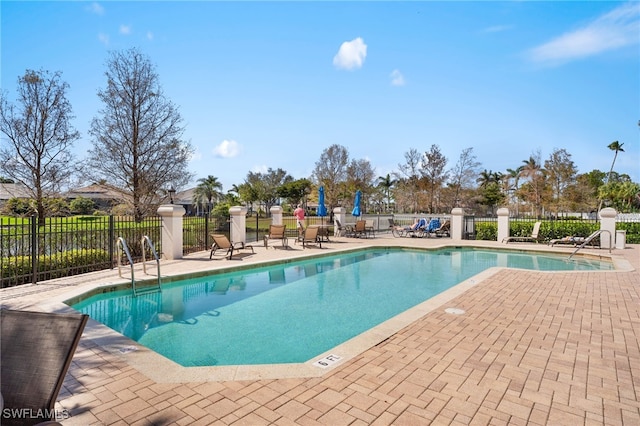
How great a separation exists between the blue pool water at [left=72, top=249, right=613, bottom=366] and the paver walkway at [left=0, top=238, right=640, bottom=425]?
4.12 feet

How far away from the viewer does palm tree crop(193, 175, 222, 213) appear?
53.9m

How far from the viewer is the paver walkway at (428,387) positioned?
8.54 feet

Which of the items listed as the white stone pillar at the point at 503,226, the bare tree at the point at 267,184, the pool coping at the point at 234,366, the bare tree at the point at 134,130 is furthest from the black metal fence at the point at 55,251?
the bare tree at the point at 267,184

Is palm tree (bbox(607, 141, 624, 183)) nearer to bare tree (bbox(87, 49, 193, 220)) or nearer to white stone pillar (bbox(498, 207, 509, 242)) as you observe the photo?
white stone pillar (bbox(498, 207, 509, 242))

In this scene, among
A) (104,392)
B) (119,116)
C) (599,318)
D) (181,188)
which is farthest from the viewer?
(181,188)

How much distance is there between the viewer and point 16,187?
1881 centimetres

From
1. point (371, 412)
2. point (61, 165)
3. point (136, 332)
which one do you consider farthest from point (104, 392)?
point (61, 165)

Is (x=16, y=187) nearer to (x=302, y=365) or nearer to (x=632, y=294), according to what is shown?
(x=302, y=365)

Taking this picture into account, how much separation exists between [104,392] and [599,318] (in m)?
6.38

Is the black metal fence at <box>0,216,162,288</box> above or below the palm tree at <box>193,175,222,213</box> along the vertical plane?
below

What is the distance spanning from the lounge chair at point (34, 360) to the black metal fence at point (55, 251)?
Answer: 592cm

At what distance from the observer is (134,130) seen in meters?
18.1

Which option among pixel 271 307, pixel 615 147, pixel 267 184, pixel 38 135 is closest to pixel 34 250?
pixel 271 307

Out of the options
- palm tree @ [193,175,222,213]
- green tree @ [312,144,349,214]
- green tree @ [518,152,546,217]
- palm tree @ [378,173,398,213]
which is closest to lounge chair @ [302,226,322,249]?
green tree @ [312,144,349,214]
